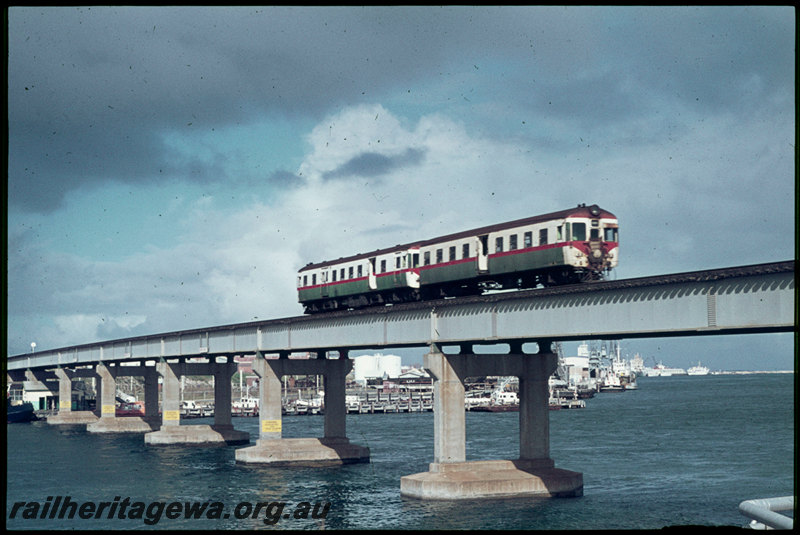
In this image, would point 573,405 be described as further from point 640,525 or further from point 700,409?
point 640,525

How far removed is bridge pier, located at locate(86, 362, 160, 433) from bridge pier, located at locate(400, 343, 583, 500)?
77.3m

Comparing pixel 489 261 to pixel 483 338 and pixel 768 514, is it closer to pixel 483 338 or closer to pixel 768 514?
pixel 483 338

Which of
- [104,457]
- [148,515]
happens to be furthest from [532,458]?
[104,457]

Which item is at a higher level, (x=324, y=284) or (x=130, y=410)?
(x=324, y=284)

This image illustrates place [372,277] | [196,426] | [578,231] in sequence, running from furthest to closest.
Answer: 1. [196,426]
2. [372,277]
3. [578,231]

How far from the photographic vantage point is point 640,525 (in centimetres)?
4331

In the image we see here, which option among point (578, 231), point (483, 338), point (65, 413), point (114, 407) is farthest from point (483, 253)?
point (65, 413)

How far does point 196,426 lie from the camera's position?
99625mm

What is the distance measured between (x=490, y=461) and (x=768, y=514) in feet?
87.8

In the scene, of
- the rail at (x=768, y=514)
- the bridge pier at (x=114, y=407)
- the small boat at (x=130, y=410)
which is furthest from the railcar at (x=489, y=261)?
the small boat at (x=130, y=410)

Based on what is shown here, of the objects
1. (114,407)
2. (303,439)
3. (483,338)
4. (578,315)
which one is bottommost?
(114,407)

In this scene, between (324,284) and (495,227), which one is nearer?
(495,227)

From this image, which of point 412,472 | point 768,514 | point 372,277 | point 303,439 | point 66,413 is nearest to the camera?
Answer: point 768,514

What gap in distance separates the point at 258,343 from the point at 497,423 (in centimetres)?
7035
